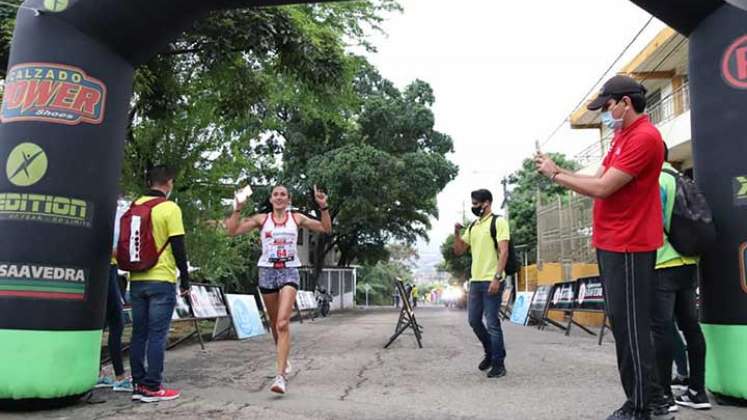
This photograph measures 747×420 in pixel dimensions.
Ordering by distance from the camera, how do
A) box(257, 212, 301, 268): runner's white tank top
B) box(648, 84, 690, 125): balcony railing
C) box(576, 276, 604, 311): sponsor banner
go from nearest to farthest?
box(257, 212, 301, 268): runner's white tank top → box(576, 276, 604, 311): sponsor banner → box(648, 84, 690, 125): balcony railing

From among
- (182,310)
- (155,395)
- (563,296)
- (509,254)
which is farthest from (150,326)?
(563,296)

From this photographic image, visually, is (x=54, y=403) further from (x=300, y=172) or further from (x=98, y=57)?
(x=300, y=172)

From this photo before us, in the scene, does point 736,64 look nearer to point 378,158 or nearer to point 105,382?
point 105,382

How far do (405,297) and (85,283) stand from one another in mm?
5703

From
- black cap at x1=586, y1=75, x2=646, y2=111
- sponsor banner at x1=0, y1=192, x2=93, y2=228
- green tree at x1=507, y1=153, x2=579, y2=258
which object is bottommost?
sponsor banner at x1=0, y1=192, x2=93, y2=228

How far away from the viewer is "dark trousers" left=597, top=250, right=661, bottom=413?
138 inches

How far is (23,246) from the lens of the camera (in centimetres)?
447

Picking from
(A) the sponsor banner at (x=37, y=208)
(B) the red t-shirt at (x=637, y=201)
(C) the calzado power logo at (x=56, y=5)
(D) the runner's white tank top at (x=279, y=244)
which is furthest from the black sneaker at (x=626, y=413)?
(C) the calzado power logo at (x=56, y=5)

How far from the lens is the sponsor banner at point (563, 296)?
12454 mm

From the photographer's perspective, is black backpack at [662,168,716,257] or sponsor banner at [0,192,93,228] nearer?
black backpack at [662,168,716,257]

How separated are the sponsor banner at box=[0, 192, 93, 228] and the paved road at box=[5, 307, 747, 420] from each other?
137 cm

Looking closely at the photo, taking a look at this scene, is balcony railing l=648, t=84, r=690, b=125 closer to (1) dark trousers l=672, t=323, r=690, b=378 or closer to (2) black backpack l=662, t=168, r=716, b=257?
(1) dark trousers l=672, t=323, r=690, b=378

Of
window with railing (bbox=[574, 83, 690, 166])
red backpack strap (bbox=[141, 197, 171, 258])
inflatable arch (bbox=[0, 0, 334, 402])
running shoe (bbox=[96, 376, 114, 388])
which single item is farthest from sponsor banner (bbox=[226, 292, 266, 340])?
window with railing (bbox=[574, 83, 690, 166])

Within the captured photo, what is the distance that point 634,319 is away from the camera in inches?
139
